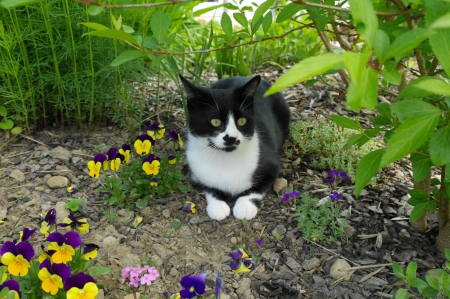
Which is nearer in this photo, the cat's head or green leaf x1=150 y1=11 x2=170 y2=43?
green leaf x1=150 y1=11 x2=170 y2=43

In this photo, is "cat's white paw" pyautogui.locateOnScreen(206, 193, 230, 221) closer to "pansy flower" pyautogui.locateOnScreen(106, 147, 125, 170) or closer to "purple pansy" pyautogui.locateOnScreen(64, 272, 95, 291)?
"pansy flower" pyautogui.locateOnScreen(106, 147, 125, 170)

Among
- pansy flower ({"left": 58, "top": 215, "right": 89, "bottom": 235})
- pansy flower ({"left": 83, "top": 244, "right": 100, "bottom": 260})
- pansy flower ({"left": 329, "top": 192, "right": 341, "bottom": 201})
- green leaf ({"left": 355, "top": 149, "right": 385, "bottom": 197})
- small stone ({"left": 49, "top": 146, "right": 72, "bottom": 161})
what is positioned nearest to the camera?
green leaf ({"left": 355, "top": 149, "right": 385, "bottom": 197})

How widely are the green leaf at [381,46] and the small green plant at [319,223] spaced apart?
1.48 m

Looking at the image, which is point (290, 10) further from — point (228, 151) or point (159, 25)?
point (228, 151)

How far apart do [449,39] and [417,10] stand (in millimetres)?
699

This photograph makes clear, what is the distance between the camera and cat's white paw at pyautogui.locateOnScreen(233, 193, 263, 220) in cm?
249

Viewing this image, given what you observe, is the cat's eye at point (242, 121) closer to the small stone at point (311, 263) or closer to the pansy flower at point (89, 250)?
the small stone at point (311, 263)

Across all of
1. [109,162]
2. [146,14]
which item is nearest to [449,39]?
[109,162]

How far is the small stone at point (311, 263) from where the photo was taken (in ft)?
7.06

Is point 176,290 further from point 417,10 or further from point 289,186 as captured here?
point 417,10

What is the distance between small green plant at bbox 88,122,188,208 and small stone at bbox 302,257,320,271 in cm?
90

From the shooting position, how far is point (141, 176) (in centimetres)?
265

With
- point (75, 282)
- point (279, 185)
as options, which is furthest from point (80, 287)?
point (279, 185)

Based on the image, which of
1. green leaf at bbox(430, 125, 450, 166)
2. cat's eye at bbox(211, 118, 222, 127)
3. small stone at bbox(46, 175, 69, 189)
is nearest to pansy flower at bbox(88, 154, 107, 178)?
small stone at bbox(46, 175, 69, 189)
